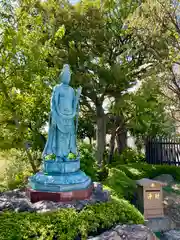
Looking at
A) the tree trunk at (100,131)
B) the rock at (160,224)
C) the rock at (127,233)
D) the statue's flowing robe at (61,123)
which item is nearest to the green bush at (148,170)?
the tree trunk at (100,131)

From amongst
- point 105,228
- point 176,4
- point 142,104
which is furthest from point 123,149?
point 105,228

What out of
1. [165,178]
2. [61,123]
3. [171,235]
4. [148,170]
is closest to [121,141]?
[148,170]

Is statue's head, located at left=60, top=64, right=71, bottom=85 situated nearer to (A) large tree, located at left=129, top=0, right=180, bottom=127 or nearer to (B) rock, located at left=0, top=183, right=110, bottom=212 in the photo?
(B) rock, located at left=0, top=183, right=110, bottom=212

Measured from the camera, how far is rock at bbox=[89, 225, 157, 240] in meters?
3.78

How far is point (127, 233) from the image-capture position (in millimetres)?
3875

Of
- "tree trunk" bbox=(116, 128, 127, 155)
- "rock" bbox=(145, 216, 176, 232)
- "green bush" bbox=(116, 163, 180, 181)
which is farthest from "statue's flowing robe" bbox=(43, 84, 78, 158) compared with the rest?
"tree trunk" bbox=(116, 128, 127, 155)

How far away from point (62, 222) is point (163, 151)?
8.39 metres

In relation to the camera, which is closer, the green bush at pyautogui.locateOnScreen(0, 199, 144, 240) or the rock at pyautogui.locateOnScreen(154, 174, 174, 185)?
the green bush at pyautogui.locateOnScreen(0, 199, 144, 240)

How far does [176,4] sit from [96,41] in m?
3.41

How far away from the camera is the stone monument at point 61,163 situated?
479cm

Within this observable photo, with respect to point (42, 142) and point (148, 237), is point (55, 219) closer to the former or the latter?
point (148, 237)

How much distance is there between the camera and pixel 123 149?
13.8 m

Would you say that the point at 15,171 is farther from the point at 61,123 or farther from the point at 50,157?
the point at 61,123

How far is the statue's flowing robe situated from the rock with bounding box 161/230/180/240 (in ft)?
9.98
